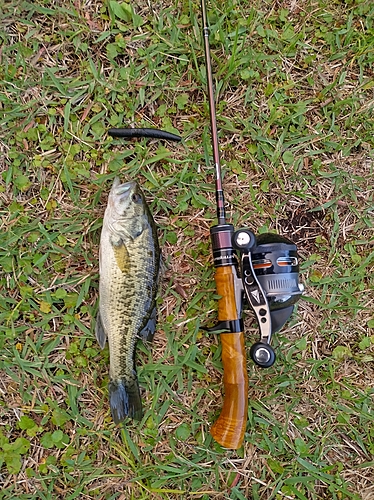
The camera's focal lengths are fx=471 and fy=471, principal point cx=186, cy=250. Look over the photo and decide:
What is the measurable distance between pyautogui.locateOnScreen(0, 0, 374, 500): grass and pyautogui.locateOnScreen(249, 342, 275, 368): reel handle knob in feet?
1.35

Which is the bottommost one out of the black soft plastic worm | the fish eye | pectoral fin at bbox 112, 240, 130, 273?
pectoral fin at bbox 112, 240, 130, 273

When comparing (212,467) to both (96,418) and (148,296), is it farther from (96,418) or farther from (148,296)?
(148,296)

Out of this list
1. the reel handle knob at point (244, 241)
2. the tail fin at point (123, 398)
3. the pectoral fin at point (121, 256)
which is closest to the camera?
the reel handle knob at point (244, 241)

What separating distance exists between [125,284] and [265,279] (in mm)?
881

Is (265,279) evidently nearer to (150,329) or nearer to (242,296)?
(242,296)

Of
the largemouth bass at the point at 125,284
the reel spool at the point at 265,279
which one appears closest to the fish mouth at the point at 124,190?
the largemouth bass at the point at 125,284

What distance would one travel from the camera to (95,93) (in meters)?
3.35

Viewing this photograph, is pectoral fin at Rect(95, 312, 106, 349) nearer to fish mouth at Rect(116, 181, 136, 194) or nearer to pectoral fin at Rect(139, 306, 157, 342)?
pectoral fin at Rect(139, 306, 157, 342)

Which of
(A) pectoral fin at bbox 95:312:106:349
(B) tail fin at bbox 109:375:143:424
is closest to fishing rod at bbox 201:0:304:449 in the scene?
(B) tail fin at bbox 109:375:143:424

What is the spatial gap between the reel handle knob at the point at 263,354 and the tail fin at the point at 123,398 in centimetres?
83

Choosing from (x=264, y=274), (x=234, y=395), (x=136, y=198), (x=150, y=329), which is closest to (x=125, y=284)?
(x=150, y=329)

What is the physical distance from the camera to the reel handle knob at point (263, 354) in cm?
291

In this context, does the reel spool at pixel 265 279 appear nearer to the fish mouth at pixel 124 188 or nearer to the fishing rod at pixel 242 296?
the fishing rod at pixel 242 296

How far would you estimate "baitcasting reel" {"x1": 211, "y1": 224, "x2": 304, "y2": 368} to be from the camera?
2.88 meters
